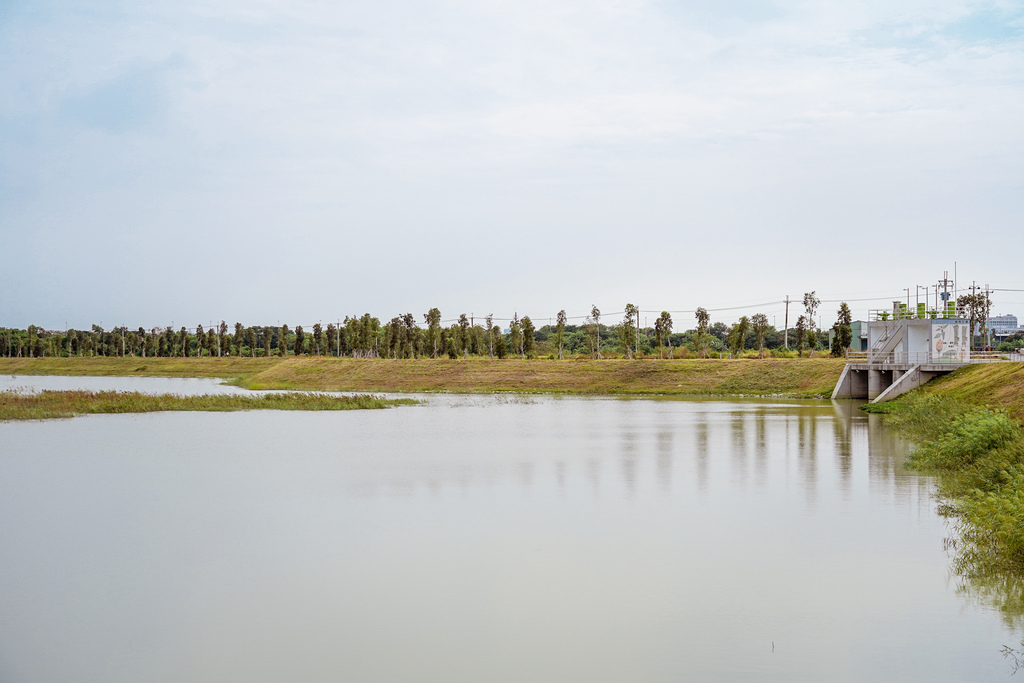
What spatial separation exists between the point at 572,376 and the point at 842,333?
22145mm

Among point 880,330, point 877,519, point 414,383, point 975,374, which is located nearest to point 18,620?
point 877,519

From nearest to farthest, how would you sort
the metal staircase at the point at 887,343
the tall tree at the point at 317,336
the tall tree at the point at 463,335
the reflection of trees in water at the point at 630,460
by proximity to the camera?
1. the reflection of trees in water at the point at 630,460
2. the metal staircase at the point at 887,343
3. the tall tree at the point at 463,335
4. the tall tree at the point at 317,336

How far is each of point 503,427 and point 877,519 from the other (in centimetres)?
1832

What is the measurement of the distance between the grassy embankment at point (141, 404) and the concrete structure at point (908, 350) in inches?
939

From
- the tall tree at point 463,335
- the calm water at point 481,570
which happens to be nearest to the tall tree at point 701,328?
the tall tree at point 463,335

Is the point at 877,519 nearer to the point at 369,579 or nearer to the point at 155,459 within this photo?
the point at 369,579

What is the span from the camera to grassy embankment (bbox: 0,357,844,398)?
172 feet

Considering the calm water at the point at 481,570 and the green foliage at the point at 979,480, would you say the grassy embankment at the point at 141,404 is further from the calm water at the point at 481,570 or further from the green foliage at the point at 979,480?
the green foliage at the point at 979,480

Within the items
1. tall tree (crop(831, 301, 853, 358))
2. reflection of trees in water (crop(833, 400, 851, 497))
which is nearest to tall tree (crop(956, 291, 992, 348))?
tall tree (crop(831, 301, 853, 358))

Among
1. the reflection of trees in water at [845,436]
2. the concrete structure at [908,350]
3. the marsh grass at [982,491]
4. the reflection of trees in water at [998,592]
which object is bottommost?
the reflection of trees in water at [845,436]

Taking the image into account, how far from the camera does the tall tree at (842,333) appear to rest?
63344 mm

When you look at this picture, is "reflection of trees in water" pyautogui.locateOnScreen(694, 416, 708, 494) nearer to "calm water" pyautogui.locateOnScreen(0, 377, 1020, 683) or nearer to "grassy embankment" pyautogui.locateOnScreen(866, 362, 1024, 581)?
"calm water" pyautogui.locateOnScreen(0, 377, 1020, 683)

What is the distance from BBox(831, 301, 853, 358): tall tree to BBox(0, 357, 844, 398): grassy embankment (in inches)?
278

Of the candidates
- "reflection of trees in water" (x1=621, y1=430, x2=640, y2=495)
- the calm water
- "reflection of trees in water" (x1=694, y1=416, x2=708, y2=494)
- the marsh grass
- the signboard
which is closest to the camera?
the calm water
